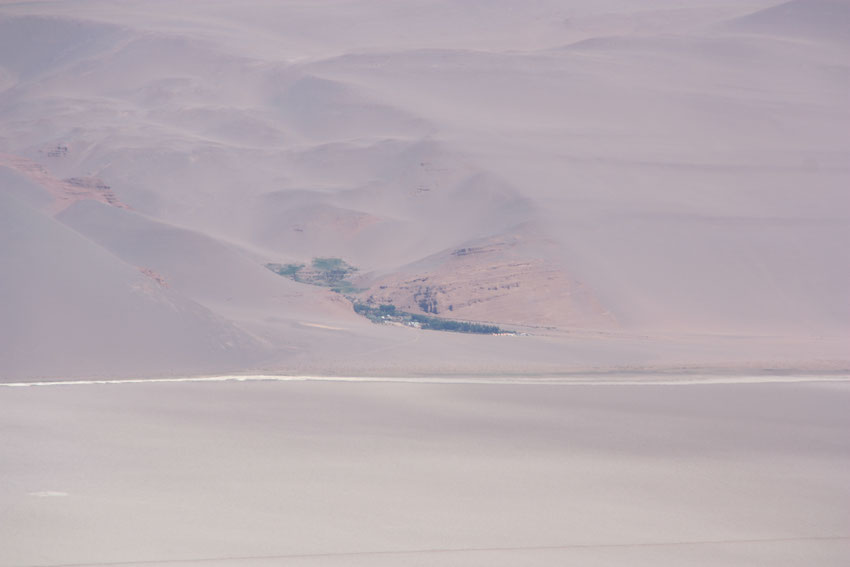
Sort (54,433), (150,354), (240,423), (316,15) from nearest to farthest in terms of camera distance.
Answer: (54,433), (240,423), (150,354), (316,15)

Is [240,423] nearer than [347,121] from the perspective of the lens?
Yes

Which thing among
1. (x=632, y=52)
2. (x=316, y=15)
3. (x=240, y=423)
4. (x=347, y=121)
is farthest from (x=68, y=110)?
(x=240, y=423)

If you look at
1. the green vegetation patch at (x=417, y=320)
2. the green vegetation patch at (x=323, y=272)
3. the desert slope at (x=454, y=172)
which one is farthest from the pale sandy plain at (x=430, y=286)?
the green vegetation patch at (x=323, y=272)

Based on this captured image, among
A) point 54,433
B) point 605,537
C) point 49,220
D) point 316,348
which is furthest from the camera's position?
point 316,348

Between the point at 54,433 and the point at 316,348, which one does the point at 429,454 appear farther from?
the point at 316,348

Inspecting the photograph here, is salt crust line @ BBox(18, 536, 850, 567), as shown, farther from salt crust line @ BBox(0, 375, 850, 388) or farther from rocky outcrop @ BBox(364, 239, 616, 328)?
rocky outcrop @ BBox(364, 239, 616, 328)

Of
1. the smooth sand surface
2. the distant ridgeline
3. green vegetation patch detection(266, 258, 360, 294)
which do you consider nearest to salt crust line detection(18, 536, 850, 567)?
the smooth sand surface

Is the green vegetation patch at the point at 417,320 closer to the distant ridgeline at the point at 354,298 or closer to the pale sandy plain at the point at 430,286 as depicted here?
the distant ridgeline at the point at 354,298
